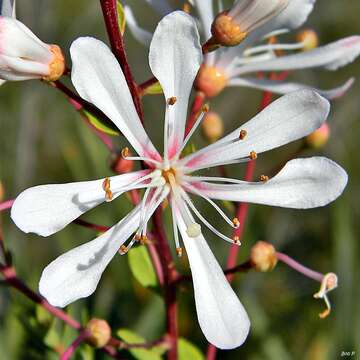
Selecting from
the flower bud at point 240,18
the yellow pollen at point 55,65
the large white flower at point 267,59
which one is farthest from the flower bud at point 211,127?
the yellow pollen at point 55,65

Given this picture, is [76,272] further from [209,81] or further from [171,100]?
[209,81]

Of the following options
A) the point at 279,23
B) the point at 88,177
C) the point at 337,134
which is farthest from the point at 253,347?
the point at 337,134

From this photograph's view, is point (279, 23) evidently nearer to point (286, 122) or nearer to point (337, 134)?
point (286, 122)

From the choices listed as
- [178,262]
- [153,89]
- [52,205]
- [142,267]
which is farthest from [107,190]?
[178,262]

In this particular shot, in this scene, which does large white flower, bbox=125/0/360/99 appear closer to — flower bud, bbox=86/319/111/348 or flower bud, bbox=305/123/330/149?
flower bud, bbox=305/123/330/149

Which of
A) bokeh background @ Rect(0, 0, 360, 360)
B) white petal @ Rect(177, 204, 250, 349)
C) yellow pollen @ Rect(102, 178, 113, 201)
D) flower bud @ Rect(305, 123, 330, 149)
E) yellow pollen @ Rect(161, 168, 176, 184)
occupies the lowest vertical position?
bokeh background @ Rect(0, 0, 360, 360)

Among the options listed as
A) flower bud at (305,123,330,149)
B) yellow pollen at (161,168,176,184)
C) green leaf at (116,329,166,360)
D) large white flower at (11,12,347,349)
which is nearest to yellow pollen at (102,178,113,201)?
large white flower at (11,12,347,349)
